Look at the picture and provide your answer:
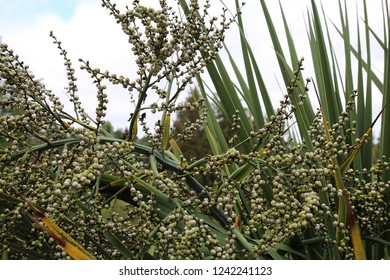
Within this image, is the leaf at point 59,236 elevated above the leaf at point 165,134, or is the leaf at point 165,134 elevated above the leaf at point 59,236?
the leaf at point 165,134

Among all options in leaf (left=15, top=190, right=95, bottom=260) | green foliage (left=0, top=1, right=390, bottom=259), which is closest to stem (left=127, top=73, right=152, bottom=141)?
green foliage (left=0, top=1, right=390, bottom=259)

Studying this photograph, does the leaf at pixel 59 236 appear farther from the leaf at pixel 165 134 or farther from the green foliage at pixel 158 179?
the leaf at pixel 165 134

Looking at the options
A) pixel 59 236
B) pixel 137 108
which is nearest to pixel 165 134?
pixel 137 108

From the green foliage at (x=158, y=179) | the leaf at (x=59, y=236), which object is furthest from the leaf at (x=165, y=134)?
the leaf at (x=59, y=236)

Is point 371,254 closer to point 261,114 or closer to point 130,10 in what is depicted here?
point 261,114

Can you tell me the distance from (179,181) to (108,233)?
0.38 meters

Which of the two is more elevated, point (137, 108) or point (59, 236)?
point (137, 108)

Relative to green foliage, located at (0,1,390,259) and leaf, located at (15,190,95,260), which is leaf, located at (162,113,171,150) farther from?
leaf, located at (15,190,95,260)

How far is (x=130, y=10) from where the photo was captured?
180 cm

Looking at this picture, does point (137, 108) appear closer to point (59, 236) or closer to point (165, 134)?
point (165, 134)

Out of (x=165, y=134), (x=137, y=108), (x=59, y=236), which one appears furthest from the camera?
(x=165, y=134)

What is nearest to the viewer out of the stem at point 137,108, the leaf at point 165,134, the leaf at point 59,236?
the leaf at point 59,236

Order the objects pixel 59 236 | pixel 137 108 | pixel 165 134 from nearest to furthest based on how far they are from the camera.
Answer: pixel 59 236 < pixel 137 108 < pixel 165 134
